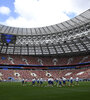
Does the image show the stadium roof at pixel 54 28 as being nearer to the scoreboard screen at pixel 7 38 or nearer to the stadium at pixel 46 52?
the stadium at pixel 46 52

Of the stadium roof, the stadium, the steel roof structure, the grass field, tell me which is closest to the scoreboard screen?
the stadium

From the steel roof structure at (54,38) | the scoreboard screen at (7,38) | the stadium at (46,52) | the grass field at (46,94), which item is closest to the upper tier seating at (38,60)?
the stadium at (46,52)

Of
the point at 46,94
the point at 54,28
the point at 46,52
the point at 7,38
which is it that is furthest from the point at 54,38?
the point at 46,94

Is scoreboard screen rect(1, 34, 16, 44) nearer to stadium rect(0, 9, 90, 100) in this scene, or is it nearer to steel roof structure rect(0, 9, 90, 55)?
stadium rect(0, 9, 90, 100)

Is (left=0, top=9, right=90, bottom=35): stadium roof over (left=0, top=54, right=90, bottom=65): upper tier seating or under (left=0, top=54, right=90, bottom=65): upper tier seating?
over

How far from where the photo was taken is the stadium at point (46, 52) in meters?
48.2

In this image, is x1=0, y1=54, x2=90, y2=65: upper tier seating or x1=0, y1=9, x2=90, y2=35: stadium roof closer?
x1=0, y1=9, x2=90, y2=35: stadium roof

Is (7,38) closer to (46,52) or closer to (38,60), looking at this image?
(46,52)

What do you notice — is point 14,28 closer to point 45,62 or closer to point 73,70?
point 45,62

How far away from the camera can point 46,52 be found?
6506cm

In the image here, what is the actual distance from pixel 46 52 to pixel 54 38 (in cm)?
1447

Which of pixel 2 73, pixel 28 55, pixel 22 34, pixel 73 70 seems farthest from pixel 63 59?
pixel 2 73

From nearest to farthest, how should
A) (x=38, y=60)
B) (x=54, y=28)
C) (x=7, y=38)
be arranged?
(x=7, y=38) < (x=54, y=28) < (x=38, y=60)

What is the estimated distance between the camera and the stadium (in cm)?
4816
